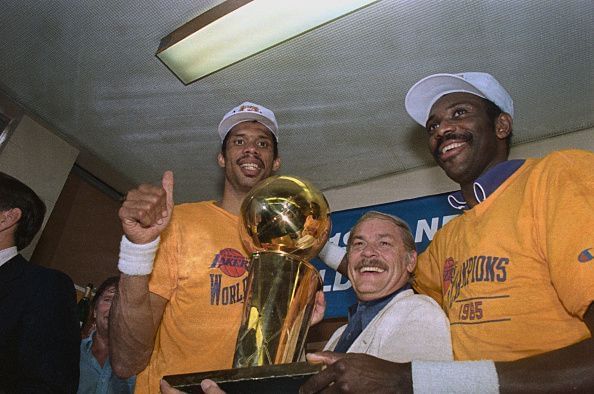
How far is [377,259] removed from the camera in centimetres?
137

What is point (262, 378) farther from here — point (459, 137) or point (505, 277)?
point (459, 137)

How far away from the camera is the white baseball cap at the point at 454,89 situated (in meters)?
1.48

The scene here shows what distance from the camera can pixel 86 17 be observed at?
81.1 inches

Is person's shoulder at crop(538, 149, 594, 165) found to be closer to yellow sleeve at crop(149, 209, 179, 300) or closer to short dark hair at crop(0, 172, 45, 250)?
yellow sleeve at crop(149, 209, 179, 300)

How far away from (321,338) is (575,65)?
1669 mm

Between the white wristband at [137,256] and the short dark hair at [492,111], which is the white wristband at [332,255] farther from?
the white wristband at [137,256]

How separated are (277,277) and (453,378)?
13.6 inches

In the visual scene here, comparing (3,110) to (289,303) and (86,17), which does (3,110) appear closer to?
(86,17)

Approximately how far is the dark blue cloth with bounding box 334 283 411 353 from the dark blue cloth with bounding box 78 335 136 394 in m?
1.30

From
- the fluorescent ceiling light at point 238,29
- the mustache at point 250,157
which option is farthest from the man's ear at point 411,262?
the fluorescent ceiling light at point 238,29

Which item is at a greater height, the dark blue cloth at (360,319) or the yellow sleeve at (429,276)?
the yellow sleeve at (429,276)

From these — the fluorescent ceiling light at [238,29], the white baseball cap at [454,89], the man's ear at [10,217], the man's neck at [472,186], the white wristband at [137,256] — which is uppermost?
the fluorescent ceiling light at [238,29]

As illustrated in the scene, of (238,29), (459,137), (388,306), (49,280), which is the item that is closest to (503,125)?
(459,137)

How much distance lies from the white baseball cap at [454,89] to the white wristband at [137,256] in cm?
91
